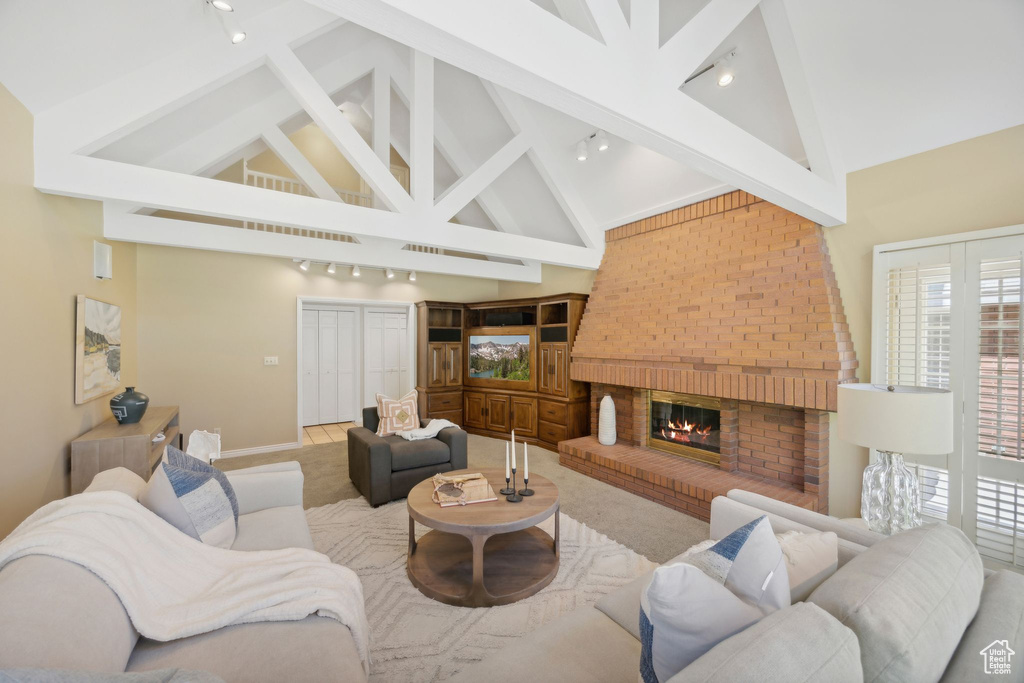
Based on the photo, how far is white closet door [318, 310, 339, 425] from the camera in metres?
6.18

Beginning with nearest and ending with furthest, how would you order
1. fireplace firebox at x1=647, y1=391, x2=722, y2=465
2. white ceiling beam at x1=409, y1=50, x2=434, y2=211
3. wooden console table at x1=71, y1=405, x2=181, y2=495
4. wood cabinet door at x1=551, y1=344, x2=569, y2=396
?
wooden console table at x1=71, y1=405, x2=181, y2=495
white ceiling beam at x1=409, y1=50, x2=434, y2=211
fireplace firebox at x1=647, y1=391, x2=722, y2=465
wood cabinet door at x1=551, y1=344, x2=569, y2=396

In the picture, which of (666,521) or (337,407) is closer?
(666,521)

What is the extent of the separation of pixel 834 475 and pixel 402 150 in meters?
6.06

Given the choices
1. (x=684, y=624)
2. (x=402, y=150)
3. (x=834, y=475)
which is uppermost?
(x=402, y=150)

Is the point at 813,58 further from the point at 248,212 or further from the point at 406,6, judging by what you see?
the point at 248,212

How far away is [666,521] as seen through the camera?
3170 mm

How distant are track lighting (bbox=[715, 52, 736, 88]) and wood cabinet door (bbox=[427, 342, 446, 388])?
463 cm

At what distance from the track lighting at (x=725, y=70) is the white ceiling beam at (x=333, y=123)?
2407 mm

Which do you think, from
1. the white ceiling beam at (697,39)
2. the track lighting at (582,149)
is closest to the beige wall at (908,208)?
the white ceiling beam at (697,39)

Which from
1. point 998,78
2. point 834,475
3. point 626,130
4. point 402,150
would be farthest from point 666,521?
point 402,150

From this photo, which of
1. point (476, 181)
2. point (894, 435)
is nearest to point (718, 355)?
point (894, 435)

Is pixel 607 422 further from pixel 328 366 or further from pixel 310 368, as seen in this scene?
pixel 310 368

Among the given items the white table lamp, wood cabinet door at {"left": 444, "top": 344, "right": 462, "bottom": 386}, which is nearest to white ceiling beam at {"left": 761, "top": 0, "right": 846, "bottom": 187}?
the white table lamp

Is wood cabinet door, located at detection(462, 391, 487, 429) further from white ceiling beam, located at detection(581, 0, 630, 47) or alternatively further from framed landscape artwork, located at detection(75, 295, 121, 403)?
white ceiling beam, located at detection(581, 0, 630, 47)
